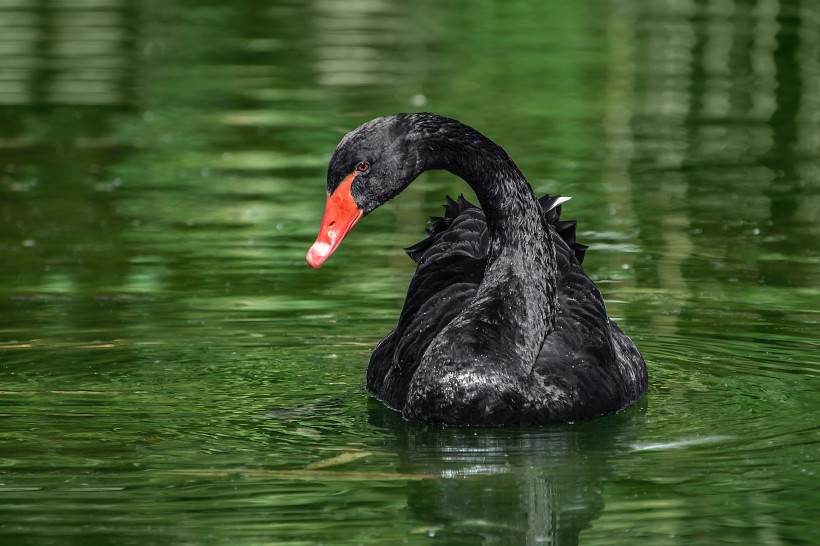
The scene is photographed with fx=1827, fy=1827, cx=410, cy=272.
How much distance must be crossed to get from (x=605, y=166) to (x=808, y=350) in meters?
6.71

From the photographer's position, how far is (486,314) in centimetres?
784

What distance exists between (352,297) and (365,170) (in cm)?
300

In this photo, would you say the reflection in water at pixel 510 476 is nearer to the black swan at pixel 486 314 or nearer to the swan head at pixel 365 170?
the black swan at pixel 486 314

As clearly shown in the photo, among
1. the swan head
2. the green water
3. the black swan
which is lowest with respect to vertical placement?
the green water

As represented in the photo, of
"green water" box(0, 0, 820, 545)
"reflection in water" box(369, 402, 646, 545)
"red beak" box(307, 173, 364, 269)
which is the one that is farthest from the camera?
"red beak" box(307, 173, 364, 269)

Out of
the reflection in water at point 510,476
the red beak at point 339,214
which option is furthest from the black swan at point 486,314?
the reflection in water at point 510,476

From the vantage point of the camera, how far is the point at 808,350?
901 centimetres

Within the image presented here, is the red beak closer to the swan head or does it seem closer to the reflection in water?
the swan head

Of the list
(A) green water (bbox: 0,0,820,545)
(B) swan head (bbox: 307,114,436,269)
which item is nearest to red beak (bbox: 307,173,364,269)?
(B) swan head (bbox: 307,114,436,269)

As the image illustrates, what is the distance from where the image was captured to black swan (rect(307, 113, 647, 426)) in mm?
7562

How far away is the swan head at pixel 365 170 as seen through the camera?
24.7ft

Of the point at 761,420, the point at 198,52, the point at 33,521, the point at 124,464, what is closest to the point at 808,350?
the point at 761,420

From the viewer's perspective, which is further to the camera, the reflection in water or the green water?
the green water

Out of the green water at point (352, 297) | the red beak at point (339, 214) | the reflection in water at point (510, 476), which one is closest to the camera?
the reflection in water at point (510, 476)
